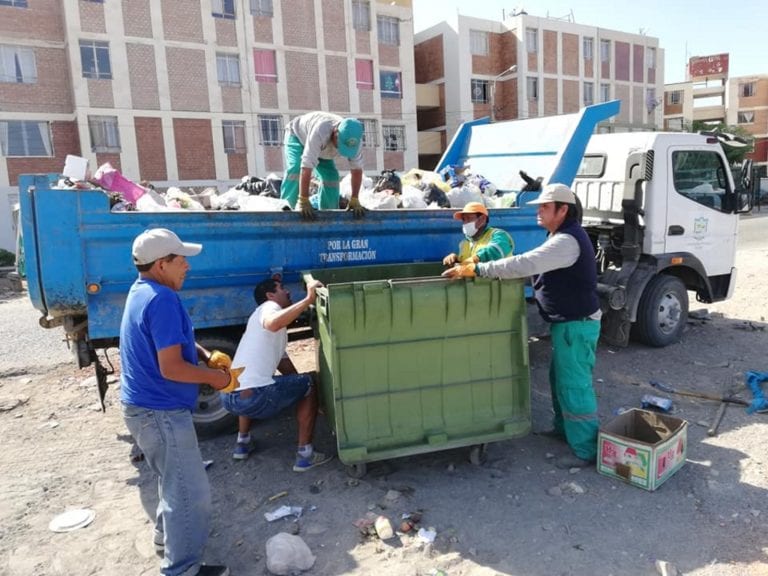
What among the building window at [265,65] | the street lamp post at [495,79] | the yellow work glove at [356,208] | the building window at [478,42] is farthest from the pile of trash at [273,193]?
the street lamp post at [495,79]

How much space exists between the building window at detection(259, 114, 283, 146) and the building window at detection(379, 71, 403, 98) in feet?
16.7

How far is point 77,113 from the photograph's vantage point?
19.8m

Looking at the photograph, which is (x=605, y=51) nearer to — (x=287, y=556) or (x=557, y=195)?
(x=557, y=195)

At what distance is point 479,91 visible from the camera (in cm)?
2930

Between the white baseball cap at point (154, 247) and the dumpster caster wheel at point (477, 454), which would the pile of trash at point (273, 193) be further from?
the dumpster caster wheel at point (477, 454)

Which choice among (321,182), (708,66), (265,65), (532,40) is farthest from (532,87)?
(321,182)

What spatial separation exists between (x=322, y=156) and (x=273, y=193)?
59 centimetres

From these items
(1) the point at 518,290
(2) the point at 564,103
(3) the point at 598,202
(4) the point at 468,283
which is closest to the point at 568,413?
(1) the point at 518,290

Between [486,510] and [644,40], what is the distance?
37874 millimetres

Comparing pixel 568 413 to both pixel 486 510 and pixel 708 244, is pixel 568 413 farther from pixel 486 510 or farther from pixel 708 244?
pixel 708 244

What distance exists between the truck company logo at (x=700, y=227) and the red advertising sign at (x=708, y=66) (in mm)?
49089

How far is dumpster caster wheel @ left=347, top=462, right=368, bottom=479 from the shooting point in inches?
131

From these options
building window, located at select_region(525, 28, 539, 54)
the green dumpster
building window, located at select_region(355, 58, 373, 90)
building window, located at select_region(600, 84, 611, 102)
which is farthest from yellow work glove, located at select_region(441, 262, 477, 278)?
building window, located at select_region(600, 84, 611, 102)

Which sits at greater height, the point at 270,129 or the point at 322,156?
the point at 270,129
